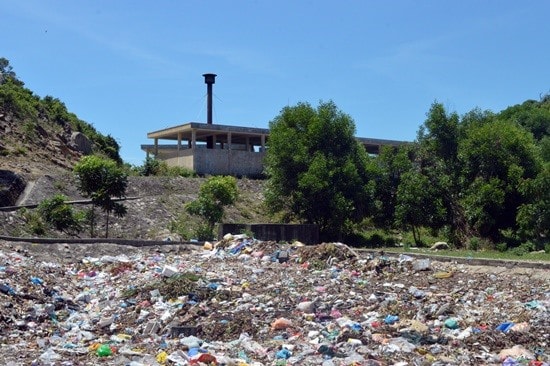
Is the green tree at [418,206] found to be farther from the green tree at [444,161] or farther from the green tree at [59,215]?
the green tree at [59,215]

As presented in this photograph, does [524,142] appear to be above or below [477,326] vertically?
above

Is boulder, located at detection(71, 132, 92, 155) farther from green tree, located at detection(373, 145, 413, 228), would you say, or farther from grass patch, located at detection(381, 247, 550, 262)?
grass patch, located at detection(381, 247, 550, 262)

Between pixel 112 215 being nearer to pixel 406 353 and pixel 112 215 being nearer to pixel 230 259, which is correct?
pixel 230 259

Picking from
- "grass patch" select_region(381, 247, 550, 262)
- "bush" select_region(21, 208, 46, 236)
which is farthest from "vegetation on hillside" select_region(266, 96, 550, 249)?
"bush" select_region(21, 208, 46, 236)

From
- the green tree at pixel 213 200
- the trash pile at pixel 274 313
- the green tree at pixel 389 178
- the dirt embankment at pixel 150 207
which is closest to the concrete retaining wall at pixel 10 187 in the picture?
the dirt embankment at pixel 150 207

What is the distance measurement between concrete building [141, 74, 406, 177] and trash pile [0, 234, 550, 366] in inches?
565

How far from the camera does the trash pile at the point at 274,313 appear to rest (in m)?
7.58

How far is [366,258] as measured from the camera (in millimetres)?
13539

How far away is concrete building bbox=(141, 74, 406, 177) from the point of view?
92.9 ft

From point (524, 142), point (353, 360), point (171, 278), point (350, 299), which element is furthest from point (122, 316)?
point (524, 142)

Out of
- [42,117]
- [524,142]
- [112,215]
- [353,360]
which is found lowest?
[353,360]

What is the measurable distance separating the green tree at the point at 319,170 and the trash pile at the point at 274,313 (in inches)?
283

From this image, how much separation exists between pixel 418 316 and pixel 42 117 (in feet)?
82.9

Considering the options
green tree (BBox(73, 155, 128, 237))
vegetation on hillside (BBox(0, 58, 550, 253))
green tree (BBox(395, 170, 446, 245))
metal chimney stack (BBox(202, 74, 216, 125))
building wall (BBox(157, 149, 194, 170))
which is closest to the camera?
green tree (BBox(73, 155, 128, 237))
